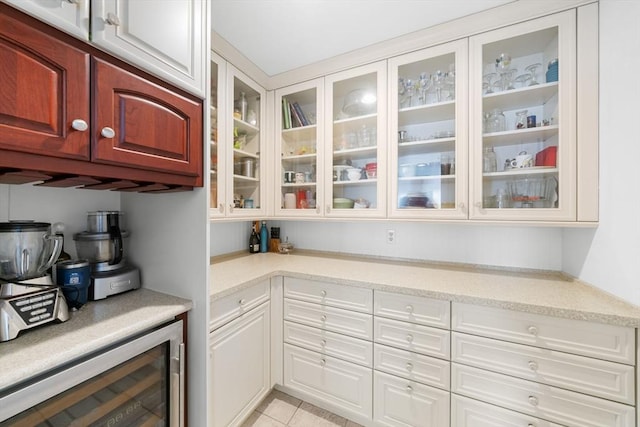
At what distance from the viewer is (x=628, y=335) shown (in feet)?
3.11

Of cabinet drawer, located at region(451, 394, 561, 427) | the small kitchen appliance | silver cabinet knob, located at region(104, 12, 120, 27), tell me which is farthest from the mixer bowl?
cabinet drawer, located at region(451, 394, 561, 427)

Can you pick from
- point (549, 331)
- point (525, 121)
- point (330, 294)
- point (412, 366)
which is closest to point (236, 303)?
point (330, 294)

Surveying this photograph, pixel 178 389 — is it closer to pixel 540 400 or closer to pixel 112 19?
pixel 112 19

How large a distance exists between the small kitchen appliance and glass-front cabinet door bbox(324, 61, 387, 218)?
56.3 inches

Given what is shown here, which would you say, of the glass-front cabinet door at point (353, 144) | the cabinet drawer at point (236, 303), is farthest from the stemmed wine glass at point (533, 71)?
the cabinet drawer at point (236, 303)

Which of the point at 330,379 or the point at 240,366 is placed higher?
the point at 240,366

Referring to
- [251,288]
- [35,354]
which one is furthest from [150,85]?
[251,288]

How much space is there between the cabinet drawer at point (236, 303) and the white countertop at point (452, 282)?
6 cm

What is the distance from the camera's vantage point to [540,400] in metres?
1.07

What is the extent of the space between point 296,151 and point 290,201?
1.40 ft

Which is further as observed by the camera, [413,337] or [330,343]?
[330,343]

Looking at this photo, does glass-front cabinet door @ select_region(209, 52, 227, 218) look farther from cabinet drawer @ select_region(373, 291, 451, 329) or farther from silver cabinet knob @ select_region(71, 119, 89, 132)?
cabinet drawer @ select_region(373, 291, 451, 329)

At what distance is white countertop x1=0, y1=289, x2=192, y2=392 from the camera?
60cm

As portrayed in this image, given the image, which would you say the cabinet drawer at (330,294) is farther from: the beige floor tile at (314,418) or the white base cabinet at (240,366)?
the beige floor tile at (314,418)
